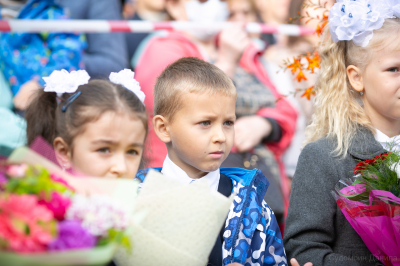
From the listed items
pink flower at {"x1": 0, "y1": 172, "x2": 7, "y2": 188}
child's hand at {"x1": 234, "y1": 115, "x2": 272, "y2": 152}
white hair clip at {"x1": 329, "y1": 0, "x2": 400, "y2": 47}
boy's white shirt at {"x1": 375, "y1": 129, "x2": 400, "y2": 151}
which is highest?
white hair clip at {"x1": 329, "y1": 0, "x2": 400, "y2": 47}

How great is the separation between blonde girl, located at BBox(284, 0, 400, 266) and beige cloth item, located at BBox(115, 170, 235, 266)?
76 centimetres

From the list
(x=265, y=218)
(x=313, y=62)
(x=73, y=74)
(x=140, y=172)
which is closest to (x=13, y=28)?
(x=73, y=74)

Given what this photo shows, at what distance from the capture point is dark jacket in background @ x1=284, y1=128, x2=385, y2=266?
1890mm

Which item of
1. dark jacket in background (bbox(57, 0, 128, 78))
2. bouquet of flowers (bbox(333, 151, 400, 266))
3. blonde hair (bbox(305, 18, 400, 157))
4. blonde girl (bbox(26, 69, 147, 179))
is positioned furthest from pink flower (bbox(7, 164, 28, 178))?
dark jacket in background (bbox(57, 0, 128, 78))

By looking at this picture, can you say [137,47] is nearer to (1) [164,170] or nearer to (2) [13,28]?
(2) [13,28]

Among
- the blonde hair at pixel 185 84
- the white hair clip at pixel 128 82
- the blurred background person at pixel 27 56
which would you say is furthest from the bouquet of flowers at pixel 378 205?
the blurred background person at pixel 27 56

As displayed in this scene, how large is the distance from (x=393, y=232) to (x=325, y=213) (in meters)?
0.38

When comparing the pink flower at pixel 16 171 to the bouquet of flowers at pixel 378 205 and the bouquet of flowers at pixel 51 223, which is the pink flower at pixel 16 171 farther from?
the bouquet of flowers at pixel 378 205

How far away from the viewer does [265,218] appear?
1.90m

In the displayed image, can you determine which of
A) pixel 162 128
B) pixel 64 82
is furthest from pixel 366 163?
pixel 64 82

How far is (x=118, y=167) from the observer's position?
67.4 inches

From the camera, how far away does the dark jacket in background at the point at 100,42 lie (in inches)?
143

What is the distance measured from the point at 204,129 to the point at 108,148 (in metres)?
0.42

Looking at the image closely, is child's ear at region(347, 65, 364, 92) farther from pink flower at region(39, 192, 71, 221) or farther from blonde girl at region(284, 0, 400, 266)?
pink flower at region(39, 192, 71, 221)
